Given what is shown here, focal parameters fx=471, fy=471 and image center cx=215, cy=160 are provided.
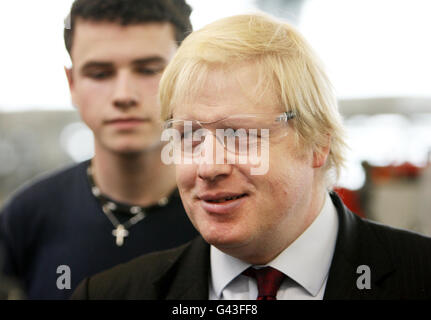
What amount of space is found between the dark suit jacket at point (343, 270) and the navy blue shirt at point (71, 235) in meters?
0.04

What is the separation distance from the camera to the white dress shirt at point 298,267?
1011mm

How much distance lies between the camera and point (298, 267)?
1.01 m

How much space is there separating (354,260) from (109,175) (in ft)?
2.03

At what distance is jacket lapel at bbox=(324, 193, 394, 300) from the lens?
3.20ft

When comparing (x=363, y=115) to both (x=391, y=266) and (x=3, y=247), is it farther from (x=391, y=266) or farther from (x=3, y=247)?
(x=3, y=247)

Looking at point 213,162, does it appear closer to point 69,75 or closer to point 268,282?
point 268,282

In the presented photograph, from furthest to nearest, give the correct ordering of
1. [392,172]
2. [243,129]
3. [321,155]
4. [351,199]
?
1. [392,172]
2. [351,199]
3. [321,155]
4. [243,129]

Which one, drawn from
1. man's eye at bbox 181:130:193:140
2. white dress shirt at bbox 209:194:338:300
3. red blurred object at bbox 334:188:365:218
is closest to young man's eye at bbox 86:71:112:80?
man's eye at bbox 181:130:193:140

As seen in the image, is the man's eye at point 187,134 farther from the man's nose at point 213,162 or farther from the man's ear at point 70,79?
the man's ear at point 70,79

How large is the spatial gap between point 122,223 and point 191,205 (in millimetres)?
273

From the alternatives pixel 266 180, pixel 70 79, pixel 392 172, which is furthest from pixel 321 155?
pixel 392 172

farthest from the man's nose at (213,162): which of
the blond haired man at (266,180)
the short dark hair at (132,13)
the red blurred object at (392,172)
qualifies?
the red blurred object at (392,172)
